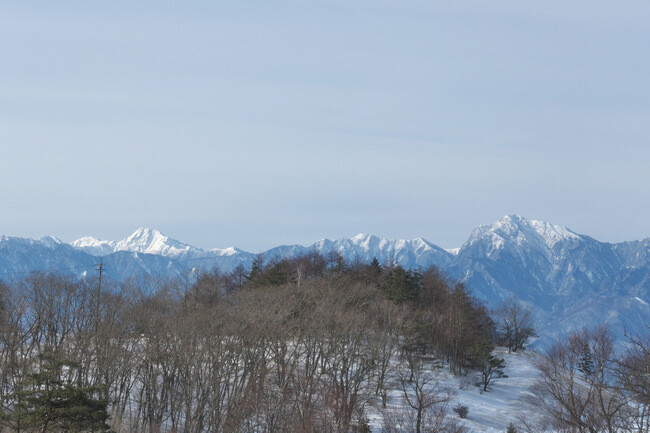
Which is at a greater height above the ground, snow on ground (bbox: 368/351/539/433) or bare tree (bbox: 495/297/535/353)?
bare tree (bbox: 495/297/535/353)

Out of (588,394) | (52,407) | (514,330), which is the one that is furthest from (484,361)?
(52,407)

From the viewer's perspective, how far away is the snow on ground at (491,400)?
6625 centimetres

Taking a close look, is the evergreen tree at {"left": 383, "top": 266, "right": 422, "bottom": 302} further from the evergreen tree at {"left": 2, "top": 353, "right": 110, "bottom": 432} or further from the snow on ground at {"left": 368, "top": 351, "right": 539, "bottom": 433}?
the evergreen tree at {"left": 2, "top": 353, "right": 110, "bottom": 432}

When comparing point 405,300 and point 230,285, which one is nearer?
point 405,300

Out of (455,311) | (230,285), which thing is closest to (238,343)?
(455,311)

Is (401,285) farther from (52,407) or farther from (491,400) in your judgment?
(52,407)

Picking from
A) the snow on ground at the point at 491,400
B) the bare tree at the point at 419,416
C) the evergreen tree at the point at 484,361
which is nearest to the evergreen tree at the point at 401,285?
the snow on ground at the point at 491,400

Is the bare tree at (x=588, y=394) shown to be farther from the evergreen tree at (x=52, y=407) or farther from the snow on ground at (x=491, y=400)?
the evergreen tree at (x=52, y=407)

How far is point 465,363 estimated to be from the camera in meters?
88.0

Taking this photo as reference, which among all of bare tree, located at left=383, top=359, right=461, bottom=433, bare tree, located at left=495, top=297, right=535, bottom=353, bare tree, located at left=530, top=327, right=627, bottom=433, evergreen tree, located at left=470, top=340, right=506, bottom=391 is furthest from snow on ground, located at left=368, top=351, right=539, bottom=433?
bare tree, located at left=495, top=297, right=535, bottom=353

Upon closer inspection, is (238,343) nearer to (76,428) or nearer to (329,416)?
(329,416)

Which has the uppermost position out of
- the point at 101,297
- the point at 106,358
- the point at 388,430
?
the point at 101,297

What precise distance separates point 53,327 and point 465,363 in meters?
55.1

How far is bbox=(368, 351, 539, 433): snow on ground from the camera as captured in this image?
66250 millimetres
